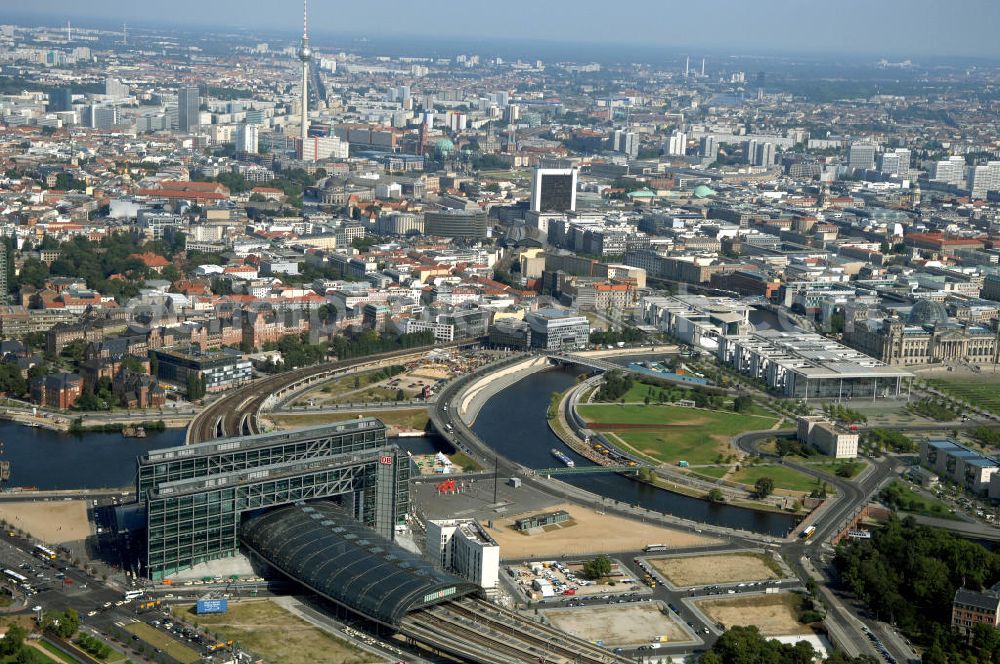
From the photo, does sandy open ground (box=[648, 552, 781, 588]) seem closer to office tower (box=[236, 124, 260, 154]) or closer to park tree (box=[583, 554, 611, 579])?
park tree (box=[583, 554, 611, 579])

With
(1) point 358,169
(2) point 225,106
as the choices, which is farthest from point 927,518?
(2) point 225,106

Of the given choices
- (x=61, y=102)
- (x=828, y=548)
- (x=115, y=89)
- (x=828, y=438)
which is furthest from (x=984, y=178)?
(x=828, y=548)

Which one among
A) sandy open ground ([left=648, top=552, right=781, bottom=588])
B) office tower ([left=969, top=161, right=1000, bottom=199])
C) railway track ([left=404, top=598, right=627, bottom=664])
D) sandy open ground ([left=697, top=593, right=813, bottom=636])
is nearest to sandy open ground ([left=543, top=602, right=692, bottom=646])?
sandy open ground ([left=697, top=593, right=813, bottom=636])

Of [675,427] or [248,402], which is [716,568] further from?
[248,402]

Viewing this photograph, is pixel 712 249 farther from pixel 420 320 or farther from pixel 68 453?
pixel 68 453

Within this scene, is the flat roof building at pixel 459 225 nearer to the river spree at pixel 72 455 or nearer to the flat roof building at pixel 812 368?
the flat roof building at pixel 812 368
